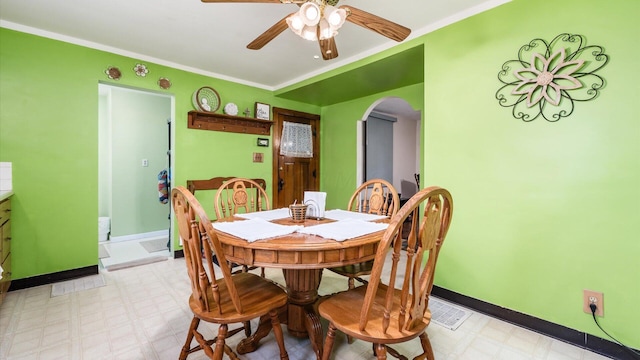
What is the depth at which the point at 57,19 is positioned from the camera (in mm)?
2402

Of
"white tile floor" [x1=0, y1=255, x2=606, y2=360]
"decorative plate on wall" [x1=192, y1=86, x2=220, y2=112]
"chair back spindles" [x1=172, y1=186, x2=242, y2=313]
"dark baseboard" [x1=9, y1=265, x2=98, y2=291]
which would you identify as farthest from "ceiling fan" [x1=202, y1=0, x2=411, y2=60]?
"dark baseboard" [x1=9, y1=265, x2=98, y2=291]

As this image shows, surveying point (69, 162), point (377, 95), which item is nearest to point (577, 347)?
point (377, 95)

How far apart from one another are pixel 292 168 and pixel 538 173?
3.30m

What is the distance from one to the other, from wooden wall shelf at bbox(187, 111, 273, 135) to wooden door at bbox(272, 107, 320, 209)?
0.82 ft

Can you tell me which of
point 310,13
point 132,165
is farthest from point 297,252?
point 132,165

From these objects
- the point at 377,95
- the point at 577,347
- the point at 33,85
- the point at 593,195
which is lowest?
the point at 577,347

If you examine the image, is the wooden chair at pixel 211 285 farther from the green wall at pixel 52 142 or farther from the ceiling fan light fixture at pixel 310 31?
the green wall at pixel 52 142

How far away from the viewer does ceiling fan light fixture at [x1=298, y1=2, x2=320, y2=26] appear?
147cm

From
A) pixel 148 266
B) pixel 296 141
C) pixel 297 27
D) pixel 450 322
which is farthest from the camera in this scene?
pixel 296 141

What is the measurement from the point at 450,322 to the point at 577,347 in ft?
2.40

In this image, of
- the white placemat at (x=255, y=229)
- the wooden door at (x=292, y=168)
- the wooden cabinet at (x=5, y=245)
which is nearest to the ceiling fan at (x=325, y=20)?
the white placemat at (x=255, y=229)

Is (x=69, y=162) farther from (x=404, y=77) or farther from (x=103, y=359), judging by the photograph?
(x=404, y=77)

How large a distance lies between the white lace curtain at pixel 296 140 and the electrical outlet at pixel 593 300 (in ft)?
12.0

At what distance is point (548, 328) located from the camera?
1.90 m
